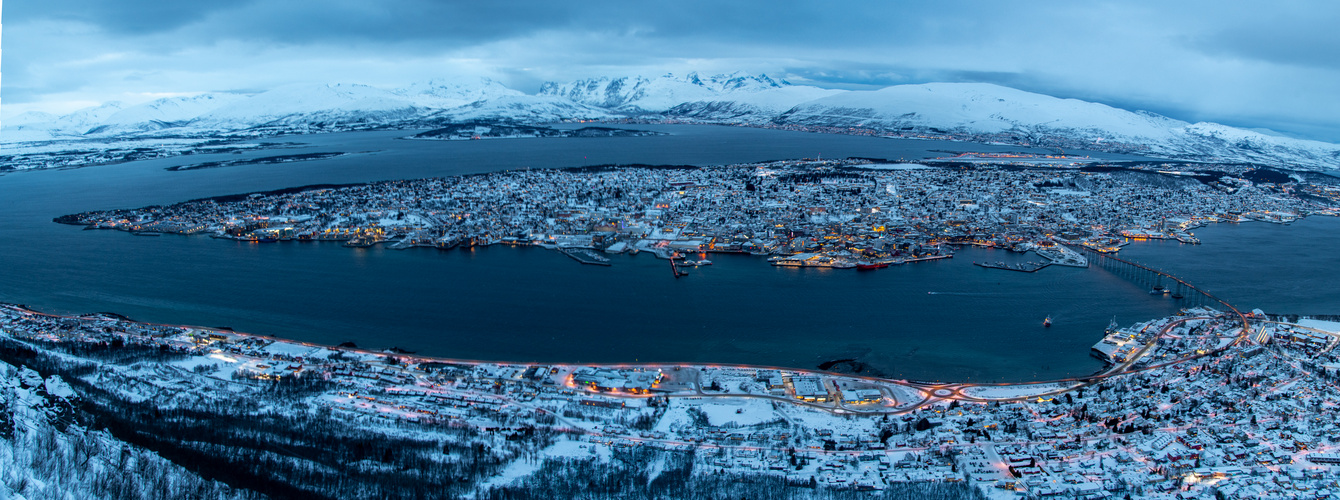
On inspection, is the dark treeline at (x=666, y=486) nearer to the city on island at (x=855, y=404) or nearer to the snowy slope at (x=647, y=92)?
the city on island at (x=855, y=404)

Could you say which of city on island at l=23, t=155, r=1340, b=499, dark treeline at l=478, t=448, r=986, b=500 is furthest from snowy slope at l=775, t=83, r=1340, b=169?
dark treeline at l=478, t=448, r=986, b=500

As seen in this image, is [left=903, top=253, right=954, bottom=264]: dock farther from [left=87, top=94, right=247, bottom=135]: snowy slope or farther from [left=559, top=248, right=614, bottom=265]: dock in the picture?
[left=87, top=94, right=247, bottom=135]: snowy slope

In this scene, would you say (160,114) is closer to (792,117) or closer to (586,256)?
(792,117)

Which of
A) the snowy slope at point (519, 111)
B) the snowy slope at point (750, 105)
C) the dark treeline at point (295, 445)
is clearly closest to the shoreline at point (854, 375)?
the dark treeline at point (295, 445)

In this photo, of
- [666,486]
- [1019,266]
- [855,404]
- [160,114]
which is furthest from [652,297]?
[160,114]

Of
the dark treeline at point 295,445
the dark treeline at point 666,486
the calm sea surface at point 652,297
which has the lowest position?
the dark treeline at point 666,486
